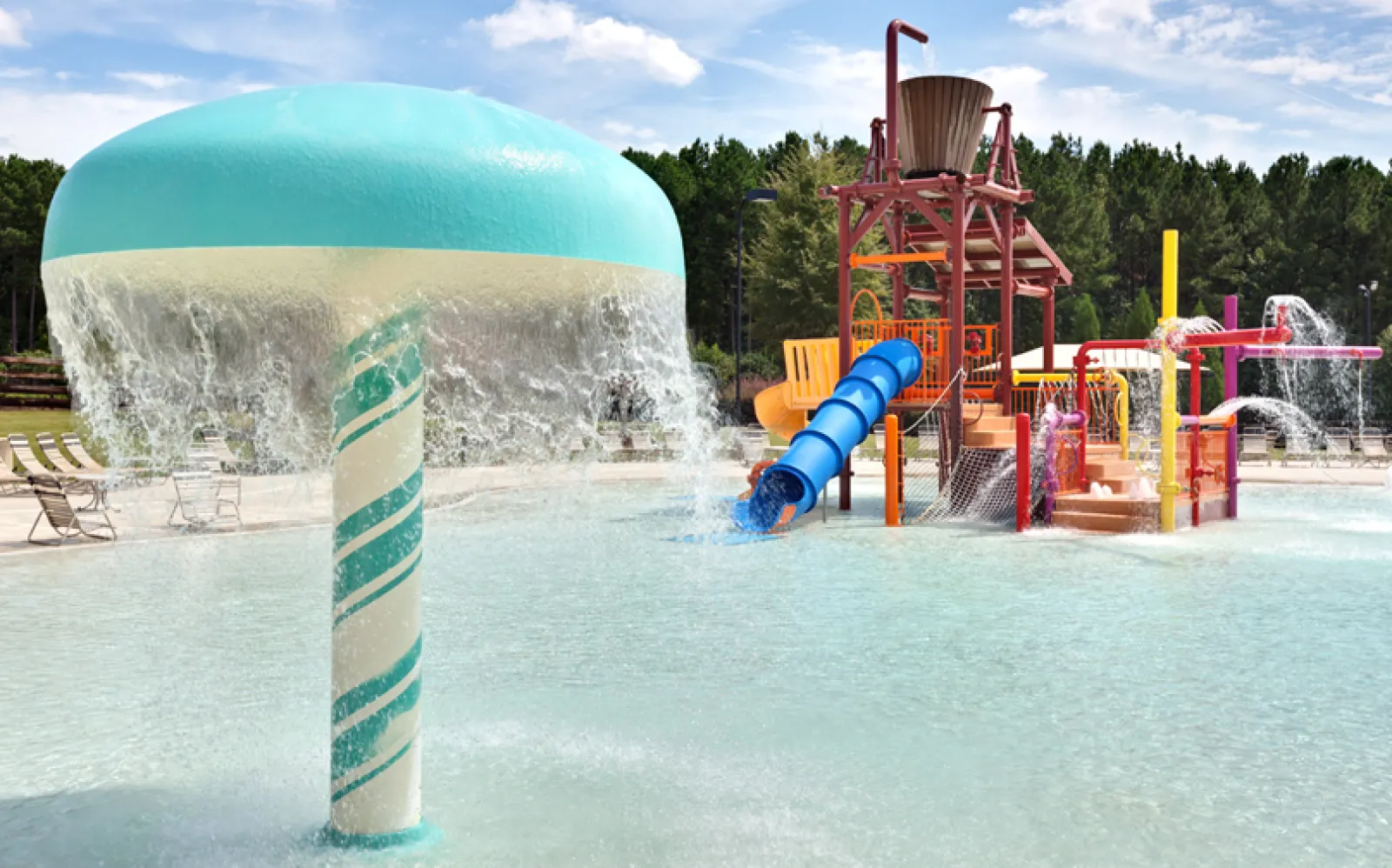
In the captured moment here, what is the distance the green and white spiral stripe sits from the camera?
425 centimetres

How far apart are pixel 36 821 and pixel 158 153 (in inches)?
127

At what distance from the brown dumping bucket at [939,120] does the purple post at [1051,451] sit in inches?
185

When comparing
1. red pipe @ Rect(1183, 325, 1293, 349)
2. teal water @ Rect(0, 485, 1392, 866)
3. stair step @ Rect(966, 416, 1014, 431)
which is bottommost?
teal water @ Rect(0, 485, 1392, 866)

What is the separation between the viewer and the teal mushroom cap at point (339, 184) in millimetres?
3564

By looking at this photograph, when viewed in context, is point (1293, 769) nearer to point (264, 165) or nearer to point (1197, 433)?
point (264, 165)

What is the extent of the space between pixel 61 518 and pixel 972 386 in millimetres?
12783

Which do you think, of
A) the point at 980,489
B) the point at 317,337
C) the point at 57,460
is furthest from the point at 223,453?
the point at 317,337

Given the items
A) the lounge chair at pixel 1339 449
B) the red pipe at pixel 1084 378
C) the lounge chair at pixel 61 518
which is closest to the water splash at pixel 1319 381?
the lounge chair at pixel 1339 449

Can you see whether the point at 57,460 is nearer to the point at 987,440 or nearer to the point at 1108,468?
the point at 987,440

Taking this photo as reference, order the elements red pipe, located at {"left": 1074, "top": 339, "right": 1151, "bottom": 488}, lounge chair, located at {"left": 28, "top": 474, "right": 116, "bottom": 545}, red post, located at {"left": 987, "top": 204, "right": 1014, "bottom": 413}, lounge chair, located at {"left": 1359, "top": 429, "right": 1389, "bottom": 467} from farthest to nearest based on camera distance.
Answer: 1. lounge chair, located at {"left": 1359, "top": 429, "right": 1389, "bottom": 467}
2. red post, located at {"left": 987, "top": 204, "right": 1014, "bottom": 413}
3. red pipe, located at {"left": 1074, "top": 339, "right": 1151, "bottom": 488}
4. lounge chair, located at {"left": 28, "top": 474, "right": 116, "bottom": 545}

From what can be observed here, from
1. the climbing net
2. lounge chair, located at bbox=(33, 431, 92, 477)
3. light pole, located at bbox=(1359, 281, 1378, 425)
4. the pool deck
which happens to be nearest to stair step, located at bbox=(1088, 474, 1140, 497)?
the climbing net

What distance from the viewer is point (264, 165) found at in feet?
11.8

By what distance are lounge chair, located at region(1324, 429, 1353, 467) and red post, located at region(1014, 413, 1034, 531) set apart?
1546 centimetres

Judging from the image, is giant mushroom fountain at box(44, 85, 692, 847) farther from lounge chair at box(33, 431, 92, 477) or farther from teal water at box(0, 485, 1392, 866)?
lounge chair at box(33, 431, 92, 477)
